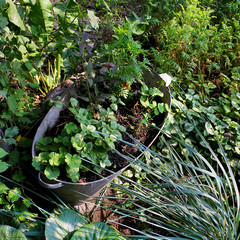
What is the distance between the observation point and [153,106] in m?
1.81

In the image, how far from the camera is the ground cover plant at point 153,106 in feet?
4.31

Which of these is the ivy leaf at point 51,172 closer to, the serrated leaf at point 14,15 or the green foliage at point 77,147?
the green foliage at point 77,147

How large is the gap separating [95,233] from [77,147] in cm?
46

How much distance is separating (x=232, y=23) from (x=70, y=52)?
6.54ft

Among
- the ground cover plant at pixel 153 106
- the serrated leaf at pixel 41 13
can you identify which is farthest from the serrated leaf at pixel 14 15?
the serrated leaf at pixel 41 13

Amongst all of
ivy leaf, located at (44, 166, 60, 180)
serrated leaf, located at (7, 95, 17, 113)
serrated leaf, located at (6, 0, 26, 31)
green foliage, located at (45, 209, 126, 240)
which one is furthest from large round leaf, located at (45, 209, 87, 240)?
serrated leaf, located at (6, 0, 26, 31)

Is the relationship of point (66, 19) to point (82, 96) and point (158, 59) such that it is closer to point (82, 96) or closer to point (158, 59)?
point (82, 96)

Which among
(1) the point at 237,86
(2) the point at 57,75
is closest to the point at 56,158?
(2) the point at 57,75

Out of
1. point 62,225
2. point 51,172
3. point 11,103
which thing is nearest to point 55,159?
point 51,172

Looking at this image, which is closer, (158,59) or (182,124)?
(182,124)

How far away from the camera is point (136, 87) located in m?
1.98

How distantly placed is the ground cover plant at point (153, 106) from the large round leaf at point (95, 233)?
0.38 feet

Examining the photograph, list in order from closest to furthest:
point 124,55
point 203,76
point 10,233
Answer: point 10,233, point 124,55, point 203,76

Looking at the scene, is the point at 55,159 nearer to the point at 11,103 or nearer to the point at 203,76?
the point at 11,103
